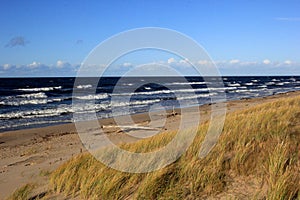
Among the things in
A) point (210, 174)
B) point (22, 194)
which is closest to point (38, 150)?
point (22, 194)

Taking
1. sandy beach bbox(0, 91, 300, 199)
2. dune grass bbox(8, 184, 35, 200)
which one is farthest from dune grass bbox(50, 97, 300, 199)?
sandy beach bbox(0, 91, 300, 199)

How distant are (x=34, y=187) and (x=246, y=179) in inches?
149

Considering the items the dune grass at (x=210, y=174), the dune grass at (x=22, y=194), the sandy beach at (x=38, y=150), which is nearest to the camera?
the dune grass at (x=210, y=174)

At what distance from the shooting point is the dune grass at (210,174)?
497 cm

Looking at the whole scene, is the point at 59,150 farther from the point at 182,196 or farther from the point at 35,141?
the point at 182,196

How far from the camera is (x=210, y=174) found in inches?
211

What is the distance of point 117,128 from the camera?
15.3 meters

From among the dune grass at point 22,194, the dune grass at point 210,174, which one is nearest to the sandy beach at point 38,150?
the dune grass at point 22,194

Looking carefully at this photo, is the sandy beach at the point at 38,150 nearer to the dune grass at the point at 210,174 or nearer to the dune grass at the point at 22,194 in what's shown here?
the dune grass at the point at 22,194

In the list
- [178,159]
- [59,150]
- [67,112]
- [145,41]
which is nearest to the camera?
[178,159]

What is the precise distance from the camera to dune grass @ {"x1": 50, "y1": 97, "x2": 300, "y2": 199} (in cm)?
497

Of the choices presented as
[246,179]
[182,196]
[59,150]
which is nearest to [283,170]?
[246,179]

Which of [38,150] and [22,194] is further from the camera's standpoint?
[38,150]

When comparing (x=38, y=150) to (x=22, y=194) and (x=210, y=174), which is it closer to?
(x=22, y=194)
